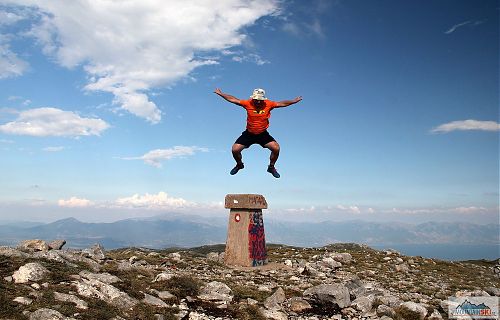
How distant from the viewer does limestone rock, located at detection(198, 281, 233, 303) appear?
11.7 meters

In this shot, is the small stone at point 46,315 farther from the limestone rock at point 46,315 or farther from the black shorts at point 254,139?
the black shorts at point 254,139

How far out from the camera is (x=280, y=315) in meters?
10.9

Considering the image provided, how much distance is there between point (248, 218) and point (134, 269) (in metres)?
8.48

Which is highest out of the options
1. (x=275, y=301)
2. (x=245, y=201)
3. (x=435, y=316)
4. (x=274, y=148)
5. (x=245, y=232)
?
(x=274, y=148)

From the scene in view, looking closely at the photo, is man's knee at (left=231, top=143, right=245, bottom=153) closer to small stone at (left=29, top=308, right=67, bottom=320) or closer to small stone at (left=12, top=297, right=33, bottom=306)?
small stone at (left=12, top=297, right=33, bottom=306)

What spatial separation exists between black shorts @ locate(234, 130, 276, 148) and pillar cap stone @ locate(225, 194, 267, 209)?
3.74 metres

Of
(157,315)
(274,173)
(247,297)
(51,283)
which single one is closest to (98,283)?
(51,283)

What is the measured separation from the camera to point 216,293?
12070 millimetres

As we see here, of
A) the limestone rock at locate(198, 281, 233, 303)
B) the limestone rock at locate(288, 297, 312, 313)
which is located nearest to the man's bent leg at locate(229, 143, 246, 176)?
A: the limestone rock at locate(198, 281, 233, 303)

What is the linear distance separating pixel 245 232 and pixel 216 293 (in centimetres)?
944

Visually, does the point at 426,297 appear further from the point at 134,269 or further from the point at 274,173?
the point at 134,269

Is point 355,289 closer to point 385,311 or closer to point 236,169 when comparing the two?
point 385,311

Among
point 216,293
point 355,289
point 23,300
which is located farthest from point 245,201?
point 23,300

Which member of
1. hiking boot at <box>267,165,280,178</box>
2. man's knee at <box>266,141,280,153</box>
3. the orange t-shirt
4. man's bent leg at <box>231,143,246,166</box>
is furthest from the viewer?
hiking boot at <box>267,165,280,178</box>
